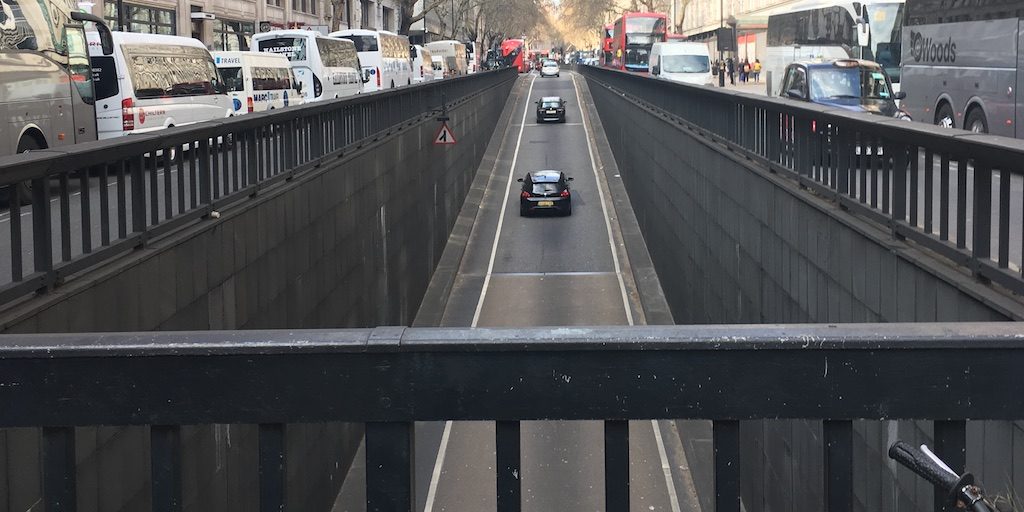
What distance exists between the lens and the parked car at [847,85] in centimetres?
2683

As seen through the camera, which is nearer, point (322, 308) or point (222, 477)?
point (222, 477)

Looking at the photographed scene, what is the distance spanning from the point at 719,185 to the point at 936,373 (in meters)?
14.7

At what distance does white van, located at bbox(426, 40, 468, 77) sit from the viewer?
87875mm

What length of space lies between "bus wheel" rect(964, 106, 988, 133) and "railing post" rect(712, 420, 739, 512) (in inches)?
977

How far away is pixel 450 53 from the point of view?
9038 centimetres

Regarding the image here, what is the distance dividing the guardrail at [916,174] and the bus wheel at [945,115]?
15.0 m

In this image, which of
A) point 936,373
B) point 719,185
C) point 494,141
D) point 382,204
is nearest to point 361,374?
point 936,373

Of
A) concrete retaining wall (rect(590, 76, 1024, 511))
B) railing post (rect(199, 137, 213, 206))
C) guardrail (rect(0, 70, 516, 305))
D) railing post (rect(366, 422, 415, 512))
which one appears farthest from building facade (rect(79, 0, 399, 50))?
railing post (rect(366, 422, 415, 512))

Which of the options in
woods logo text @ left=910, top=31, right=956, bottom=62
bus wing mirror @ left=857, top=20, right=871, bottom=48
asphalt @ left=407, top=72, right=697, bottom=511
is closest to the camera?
asphalt @ left=407, top=72, right=697, bottom=511

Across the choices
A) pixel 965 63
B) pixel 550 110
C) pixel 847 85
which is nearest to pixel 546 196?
pixel 847 85

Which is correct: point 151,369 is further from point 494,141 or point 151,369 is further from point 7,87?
point 494,141

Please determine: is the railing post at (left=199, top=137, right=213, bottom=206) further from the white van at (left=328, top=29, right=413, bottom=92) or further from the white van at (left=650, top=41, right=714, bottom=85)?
the white van at (left=650, top=41, right=714, bottom=85)

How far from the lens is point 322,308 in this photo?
15.1 metres

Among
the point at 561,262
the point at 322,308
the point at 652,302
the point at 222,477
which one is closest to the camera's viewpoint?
the point at 222,477
